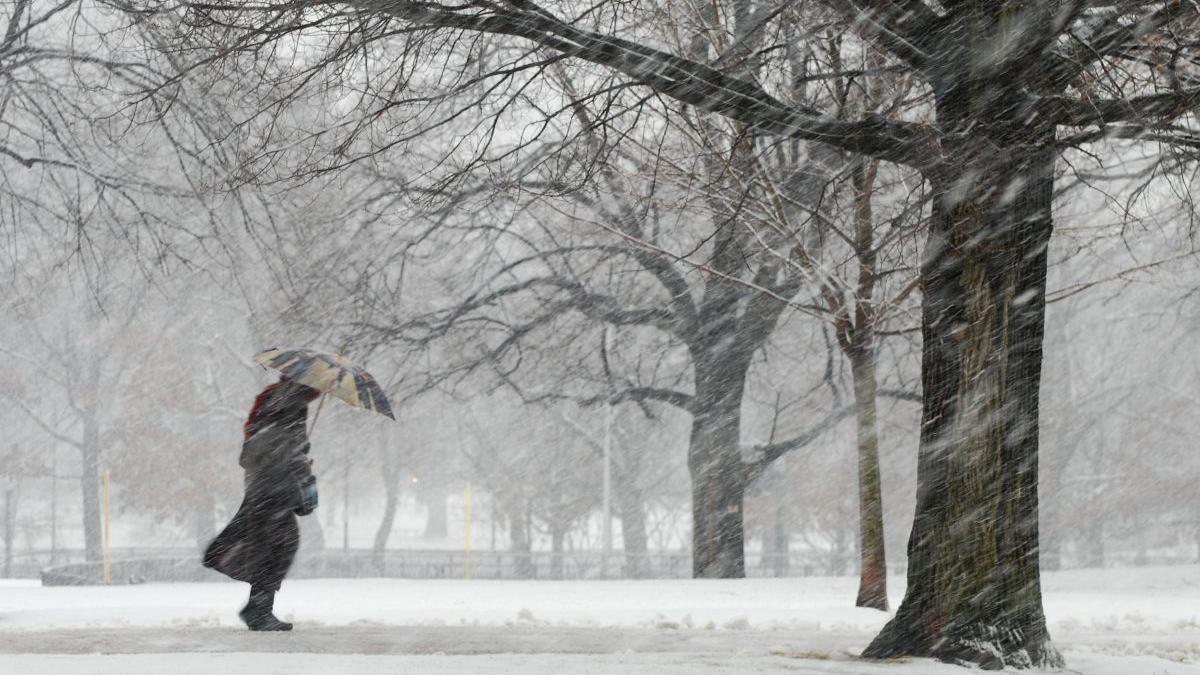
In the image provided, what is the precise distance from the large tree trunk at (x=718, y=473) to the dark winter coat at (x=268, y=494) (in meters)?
10.0

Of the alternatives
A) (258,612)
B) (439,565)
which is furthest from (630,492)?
(258,612)

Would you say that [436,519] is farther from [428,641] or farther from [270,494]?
[428,641]

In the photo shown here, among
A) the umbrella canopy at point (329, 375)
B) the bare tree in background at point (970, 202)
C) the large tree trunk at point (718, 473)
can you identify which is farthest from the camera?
the large tree trunk at point (718, 473)

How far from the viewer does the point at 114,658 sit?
258 inches

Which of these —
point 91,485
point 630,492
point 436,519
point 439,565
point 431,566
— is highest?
point 91,485

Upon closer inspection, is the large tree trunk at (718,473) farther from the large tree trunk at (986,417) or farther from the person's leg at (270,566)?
the large tree trunk at (986,417)

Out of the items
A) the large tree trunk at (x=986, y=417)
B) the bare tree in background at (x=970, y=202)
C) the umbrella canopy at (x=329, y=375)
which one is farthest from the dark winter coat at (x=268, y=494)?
the large tree trunk at (x=986, y=417)

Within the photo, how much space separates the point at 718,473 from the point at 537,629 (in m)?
9.07

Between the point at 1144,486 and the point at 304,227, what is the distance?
25.3 m

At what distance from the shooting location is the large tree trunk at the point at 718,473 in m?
18.5

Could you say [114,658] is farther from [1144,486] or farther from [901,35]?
[1144,486]

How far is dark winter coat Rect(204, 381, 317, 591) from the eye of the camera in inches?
350

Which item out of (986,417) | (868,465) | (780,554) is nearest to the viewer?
(986,417)

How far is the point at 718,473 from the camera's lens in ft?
61.1
